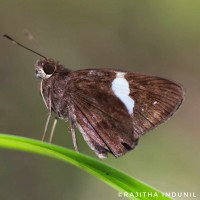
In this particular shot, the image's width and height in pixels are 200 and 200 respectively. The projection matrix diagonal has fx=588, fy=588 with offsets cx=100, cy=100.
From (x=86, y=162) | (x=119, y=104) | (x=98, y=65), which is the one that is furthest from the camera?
(x=98, y=65)

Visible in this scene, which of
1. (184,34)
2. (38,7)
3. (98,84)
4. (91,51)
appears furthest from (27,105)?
(98,84)

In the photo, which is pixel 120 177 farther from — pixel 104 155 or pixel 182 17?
pixel 182 17

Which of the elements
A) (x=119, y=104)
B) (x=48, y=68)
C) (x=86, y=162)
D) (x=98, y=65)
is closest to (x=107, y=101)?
(x=119, y=104)

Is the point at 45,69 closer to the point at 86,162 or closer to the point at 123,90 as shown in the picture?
the point at 123,90

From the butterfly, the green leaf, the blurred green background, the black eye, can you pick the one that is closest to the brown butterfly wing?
the butterfly

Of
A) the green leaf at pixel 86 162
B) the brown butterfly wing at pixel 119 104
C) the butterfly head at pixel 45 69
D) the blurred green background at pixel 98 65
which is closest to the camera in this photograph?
the green leaf at pixel 86 162

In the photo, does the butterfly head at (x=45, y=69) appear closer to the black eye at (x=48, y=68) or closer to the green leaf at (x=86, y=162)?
the black eye at (x=48, y=68)

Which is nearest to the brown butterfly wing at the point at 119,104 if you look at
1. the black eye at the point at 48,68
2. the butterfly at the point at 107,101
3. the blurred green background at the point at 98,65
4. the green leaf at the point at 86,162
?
the butterfly at the point at 107,101
